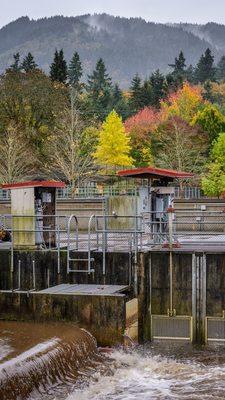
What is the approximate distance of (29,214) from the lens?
23.2 metres

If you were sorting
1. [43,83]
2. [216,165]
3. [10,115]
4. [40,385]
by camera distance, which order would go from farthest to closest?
[43,83]
[10,115]
[216,165]
[40,385]

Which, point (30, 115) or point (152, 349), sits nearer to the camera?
point (152, 349)

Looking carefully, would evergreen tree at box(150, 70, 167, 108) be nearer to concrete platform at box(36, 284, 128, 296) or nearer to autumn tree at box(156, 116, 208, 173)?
autumn tree at box(156, 116, 208, 173)

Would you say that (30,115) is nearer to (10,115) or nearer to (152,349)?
(10,115)

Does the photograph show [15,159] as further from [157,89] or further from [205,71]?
[205,71]

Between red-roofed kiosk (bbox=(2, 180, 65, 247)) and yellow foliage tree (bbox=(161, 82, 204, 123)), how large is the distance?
180 ft

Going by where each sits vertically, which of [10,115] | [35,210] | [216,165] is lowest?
[35,210]

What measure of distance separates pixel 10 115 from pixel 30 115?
5.89 feet

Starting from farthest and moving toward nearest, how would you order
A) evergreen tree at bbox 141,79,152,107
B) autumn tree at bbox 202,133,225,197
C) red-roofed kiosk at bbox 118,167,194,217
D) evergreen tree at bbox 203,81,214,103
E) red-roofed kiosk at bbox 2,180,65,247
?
evergreen tree at bbox 203,81,214,103
evergreen tree at bbox 141,79,152,107
autumn tree at bbox 202,133,225,197
red-roofed kiosk at bbox 118,167,194,217
red-roofed kiosk at bbox 2,180,65,247

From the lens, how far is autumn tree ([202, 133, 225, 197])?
50.5m

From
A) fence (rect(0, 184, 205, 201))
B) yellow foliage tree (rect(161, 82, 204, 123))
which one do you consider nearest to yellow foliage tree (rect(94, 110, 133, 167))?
fence (rect(0, 184, 205, 201))

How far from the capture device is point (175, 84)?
113 m

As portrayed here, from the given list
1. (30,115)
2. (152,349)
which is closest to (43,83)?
(30,115)

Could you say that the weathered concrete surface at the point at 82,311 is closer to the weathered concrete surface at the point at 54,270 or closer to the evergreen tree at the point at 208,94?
the weathered concrete surface at the point at 54,270
